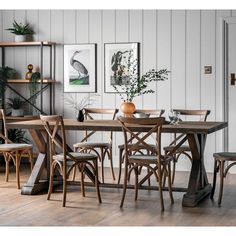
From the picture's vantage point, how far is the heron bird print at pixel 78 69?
7789 mm

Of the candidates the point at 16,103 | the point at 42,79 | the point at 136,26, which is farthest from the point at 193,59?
the point at 16,103

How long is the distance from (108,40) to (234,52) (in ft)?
5.87

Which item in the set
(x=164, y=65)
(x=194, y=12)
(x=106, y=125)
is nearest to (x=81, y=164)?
(x=106, y=125)

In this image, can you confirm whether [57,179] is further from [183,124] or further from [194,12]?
[194,12]

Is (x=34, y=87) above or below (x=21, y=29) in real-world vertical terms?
below

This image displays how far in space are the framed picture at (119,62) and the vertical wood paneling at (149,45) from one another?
11 cm

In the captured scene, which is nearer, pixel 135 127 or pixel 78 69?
pixel 135 127

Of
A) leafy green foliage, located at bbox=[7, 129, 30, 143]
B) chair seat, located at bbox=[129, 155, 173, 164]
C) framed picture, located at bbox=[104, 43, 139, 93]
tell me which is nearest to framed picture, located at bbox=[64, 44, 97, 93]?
framed picture, located at bbox=[104, 43, 139, 93]

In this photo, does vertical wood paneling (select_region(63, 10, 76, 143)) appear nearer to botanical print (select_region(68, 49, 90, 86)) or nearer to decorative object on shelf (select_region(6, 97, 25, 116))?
botanical print (select_region(68, 49, 90, 86))

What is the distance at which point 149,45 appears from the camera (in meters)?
7.45

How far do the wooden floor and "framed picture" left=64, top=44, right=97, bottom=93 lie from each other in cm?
234

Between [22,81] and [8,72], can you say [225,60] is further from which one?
[8,72]

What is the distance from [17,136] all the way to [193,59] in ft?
9.23
